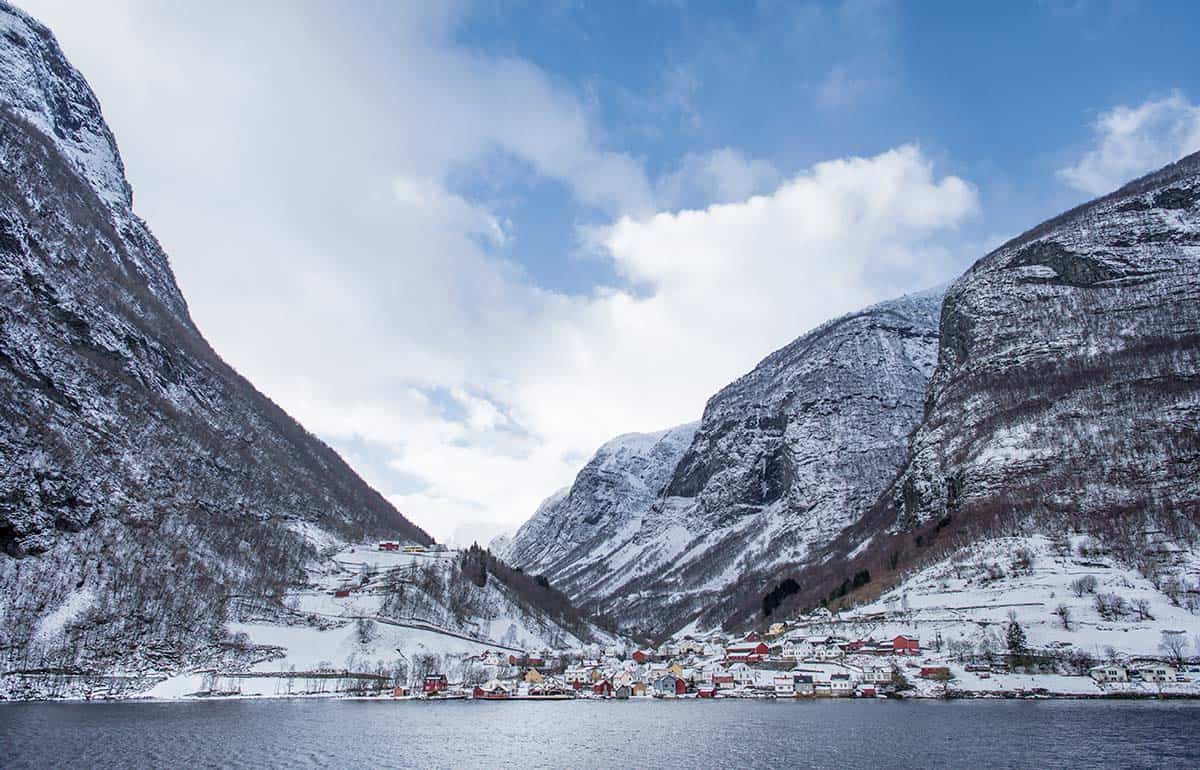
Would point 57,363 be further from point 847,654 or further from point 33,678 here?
point 847,654

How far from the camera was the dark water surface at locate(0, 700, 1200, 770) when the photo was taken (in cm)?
5856

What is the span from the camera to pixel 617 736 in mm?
79688

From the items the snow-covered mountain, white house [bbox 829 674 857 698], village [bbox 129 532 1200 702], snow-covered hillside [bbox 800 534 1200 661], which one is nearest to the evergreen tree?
village [bbox 129 532 1200 702]

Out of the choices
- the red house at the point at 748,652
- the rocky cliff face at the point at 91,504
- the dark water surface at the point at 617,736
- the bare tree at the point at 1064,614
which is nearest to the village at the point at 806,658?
the bare tree at the point at 1064,614

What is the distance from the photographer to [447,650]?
173500mm

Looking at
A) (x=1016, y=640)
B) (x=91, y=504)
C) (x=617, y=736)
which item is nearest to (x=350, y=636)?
(x=91, y=504)

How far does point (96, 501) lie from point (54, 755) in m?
109

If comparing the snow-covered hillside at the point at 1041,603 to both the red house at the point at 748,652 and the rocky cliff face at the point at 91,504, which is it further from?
the rocky cliff face at the point at 91,504

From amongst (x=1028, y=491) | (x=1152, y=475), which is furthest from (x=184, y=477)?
(x=1152, y=475)

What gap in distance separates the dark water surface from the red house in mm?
59283

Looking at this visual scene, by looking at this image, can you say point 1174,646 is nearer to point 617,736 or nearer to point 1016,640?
point 1016,640

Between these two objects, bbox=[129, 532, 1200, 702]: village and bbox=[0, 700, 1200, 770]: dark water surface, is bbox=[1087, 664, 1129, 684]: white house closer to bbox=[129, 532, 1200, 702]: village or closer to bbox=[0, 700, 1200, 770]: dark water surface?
bbox=[129, 532, 1200, 702]: village

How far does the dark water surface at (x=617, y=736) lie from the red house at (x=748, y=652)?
59.3 metres

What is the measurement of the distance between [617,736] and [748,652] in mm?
104209
